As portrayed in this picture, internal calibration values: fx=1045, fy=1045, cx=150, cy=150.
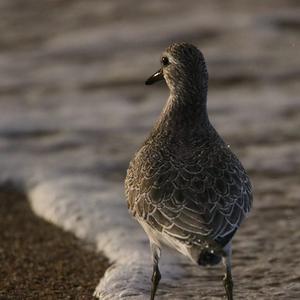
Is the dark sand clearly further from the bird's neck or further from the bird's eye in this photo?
the bird's eye

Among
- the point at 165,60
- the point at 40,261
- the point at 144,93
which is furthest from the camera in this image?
the point at 144,93

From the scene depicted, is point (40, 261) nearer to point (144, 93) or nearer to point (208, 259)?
point (208, 259)

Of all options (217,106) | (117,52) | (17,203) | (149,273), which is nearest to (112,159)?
(17,203)

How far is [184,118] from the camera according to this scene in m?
6.36

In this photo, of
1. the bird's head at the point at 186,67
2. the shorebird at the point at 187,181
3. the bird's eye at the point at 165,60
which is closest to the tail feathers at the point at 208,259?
the shorebird at the point at 187,181

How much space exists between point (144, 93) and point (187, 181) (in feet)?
20.0

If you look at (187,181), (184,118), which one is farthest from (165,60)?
(187,181)

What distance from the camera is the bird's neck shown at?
627 cm

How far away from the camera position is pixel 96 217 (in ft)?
27.2

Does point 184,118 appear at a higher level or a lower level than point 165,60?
lower

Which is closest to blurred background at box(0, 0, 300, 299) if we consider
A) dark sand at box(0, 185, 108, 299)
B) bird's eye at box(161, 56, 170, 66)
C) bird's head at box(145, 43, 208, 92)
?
dark sand at box(0, 185, 108, 299)

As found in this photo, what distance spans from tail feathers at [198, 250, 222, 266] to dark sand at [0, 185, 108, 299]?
1.67 meters

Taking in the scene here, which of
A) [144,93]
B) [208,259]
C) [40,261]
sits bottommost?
[144,93]

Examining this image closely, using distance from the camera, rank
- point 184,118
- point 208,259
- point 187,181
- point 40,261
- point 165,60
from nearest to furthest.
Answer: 1. point 208,259
2. point 187,181
3. point 184,118
4. point 165,60
5. point 40,261
